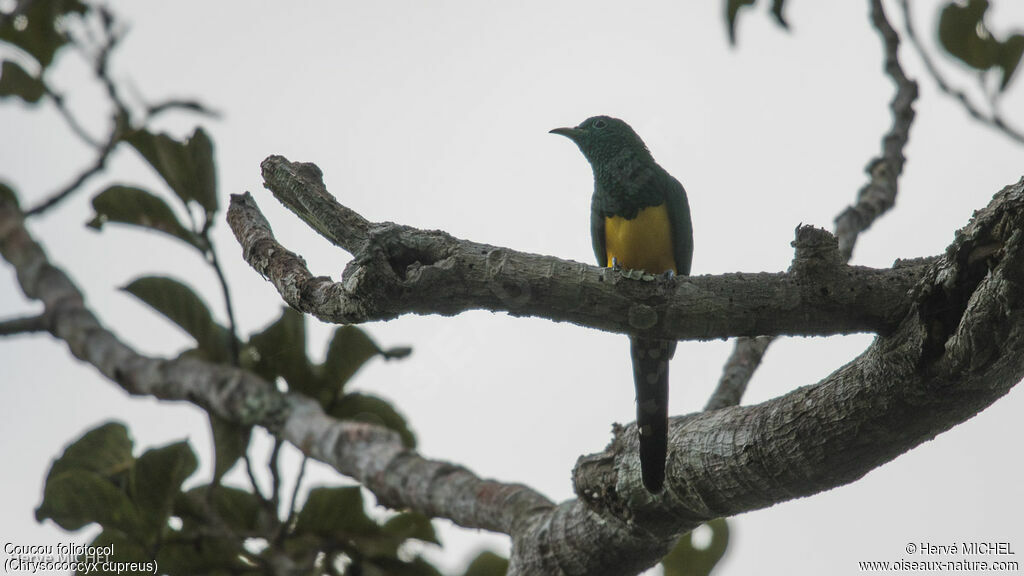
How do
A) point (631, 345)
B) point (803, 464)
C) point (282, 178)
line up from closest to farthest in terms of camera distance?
point (803, 464), point (282, 178), point (631, 345)

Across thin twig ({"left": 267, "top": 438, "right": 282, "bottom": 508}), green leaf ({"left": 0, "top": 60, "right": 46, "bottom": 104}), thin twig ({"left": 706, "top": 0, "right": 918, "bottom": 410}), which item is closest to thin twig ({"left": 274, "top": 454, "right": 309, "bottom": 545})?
thin twig ({"left": 267, "top": 438, "right": 282, "bottom": 508})

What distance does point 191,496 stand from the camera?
13.5 feet

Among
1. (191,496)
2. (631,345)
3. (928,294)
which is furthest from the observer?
(191,496)

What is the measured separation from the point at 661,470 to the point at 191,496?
244 centimetres

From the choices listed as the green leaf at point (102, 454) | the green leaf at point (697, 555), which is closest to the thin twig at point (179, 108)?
the green leaf at point (102, 454)

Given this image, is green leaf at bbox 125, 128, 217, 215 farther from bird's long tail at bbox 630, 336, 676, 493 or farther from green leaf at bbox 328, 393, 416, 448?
bird's long tail at bbox 630, 336, 676, 493

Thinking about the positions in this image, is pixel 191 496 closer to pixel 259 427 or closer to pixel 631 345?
pixel 259 427

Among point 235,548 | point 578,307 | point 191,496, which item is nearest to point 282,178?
point 578,307

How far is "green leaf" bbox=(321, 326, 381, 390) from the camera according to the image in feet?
14.2

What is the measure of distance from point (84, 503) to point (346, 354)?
133 cm

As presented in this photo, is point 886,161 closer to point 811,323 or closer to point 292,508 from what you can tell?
point 811,323

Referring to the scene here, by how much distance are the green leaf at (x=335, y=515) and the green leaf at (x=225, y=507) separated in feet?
0.77

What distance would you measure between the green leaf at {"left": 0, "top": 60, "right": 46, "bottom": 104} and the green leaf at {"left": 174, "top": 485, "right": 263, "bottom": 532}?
2.84m

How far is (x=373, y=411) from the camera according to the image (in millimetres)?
4598
